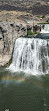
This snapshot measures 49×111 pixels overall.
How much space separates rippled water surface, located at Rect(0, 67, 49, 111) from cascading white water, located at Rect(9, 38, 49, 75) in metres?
2.27

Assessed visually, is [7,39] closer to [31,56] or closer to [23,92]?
[31,56]

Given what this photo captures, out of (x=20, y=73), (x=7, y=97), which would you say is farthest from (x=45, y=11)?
(x=7, y=97)

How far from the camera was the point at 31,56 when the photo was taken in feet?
93.1

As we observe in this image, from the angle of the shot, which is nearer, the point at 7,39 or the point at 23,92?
the point at 23,92

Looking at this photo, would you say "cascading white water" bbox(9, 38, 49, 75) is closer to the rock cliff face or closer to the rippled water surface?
the rock cliff face

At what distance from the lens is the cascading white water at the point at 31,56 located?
26970 millimetres

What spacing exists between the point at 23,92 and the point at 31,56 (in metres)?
9.45

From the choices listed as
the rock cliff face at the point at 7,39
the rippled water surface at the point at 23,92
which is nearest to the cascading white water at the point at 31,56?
the rock cliff face at the point at 7,39

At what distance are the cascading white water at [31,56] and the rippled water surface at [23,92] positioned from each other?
2269 millimetres

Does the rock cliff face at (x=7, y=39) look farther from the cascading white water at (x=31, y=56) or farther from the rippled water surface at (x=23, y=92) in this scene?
the rippled water surface at (x=23, y=92)

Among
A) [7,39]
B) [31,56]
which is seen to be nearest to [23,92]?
[31,56]

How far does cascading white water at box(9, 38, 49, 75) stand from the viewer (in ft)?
88.5

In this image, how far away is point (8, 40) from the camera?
30.0 m

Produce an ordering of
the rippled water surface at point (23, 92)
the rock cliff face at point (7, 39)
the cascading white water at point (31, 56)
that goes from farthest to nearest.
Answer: the rock cliff face at point (7, 39)
the cascading white water at point (31, 56)
the rippled water surface at point (23, 92)
